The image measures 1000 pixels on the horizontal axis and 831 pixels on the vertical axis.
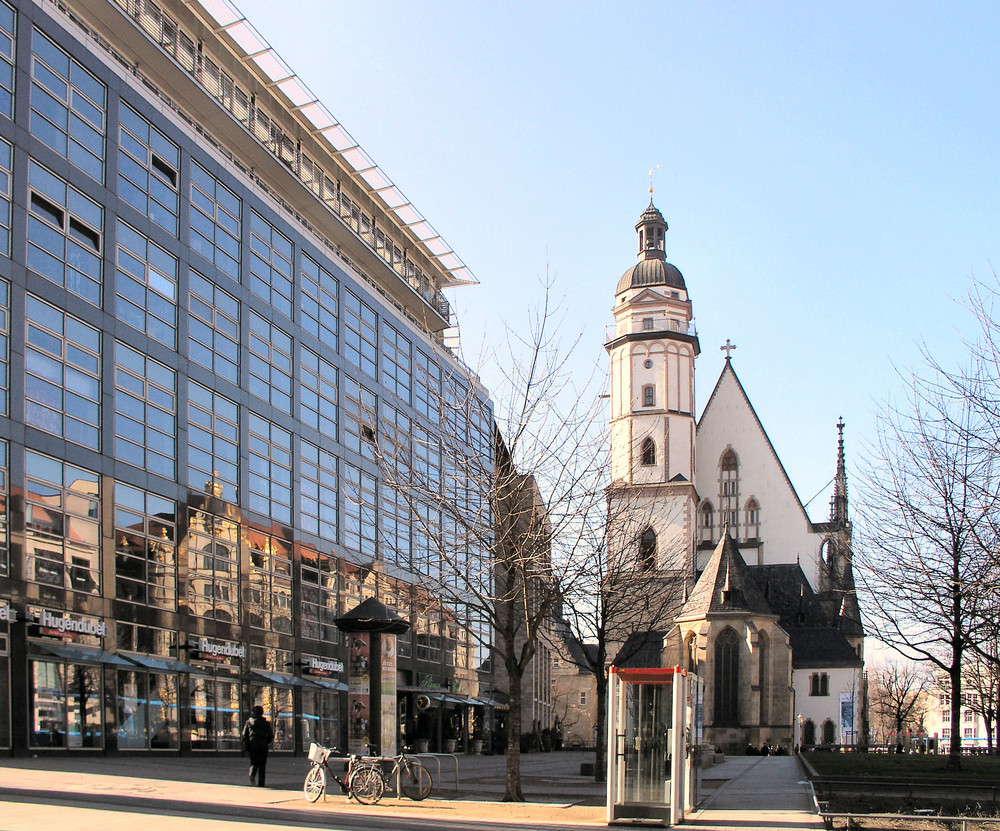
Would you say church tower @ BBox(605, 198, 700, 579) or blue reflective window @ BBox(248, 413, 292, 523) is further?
church tower @ BBox(605, 198, 700, 579)

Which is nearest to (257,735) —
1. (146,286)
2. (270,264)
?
(146,286)

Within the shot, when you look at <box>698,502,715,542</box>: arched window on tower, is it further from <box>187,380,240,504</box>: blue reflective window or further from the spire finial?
<box>187,380,240,504</box>: blue reflective window

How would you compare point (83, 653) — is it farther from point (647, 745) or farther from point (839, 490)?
point (839, 490)

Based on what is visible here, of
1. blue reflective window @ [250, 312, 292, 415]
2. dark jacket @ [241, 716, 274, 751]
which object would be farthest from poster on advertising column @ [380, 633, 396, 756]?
blue reflective window @ [250, 312, 292, 415]

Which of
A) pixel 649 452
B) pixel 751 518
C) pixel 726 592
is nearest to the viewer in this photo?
pixel 726 592

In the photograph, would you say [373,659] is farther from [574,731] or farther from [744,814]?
[574,731]

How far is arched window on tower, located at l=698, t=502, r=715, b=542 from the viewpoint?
106 metres

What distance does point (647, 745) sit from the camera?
66.4ft

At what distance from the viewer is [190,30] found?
44.5m

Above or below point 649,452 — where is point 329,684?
below

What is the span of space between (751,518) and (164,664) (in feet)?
249

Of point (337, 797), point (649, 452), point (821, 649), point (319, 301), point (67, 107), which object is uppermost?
point (67, 107)

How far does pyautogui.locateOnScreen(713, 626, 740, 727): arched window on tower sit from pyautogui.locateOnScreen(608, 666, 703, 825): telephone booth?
234ft

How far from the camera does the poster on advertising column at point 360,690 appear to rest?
29750 mm
